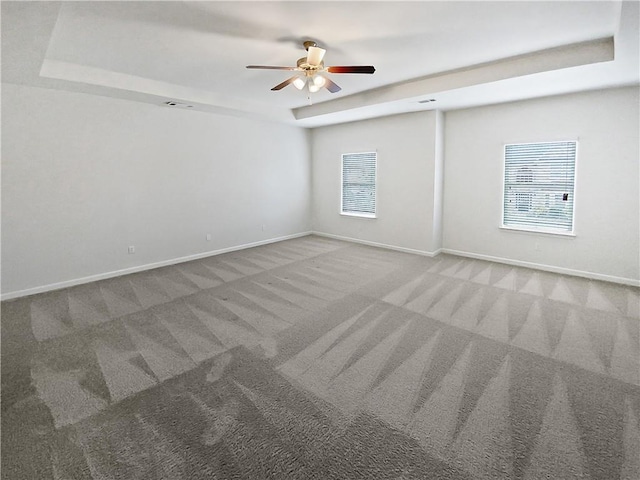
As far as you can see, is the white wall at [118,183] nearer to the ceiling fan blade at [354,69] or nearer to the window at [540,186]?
the ceiling fan blade at [354,69]

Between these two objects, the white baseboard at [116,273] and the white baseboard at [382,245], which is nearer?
the white baseboard at [116,273]

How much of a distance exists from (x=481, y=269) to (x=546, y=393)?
3.12 meters

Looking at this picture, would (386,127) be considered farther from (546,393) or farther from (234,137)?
(546,393)

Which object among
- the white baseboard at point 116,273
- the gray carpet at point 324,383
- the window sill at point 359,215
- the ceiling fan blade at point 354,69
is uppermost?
the ceiling fan blade at point 354,69

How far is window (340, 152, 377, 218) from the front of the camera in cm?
692

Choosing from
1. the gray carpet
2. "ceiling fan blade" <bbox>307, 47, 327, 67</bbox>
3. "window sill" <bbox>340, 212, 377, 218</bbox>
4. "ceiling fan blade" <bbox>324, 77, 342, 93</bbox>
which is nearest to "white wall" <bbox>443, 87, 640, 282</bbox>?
the gray carpet

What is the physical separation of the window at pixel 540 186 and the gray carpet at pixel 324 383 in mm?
1219

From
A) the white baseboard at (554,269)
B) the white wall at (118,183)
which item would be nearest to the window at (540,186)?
the white baseboard at (554,269)

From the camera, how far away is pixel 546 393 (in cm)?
225

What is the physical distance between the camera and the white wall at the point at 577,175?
4.33 m

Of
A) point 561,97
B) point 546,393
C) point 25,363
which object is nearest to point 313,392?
point 546,393

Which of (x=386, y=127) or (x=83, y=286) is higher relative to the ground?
(x=386, y=127)

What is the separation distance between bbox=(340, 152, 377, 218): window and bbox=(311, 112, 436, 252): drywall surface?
139 mm

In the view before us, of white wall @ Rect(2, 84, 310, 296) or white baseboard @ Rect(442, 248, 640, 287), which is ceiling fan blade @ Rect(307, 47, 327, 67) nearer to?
white wall @ Rect(2, 84, 310, 296)
